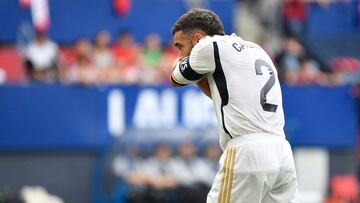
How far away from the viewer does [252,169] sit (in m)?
6.50

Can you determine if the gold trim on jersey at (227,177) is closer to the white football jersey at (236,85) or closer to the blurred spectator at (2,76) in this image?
the white football jersey at (236,85)

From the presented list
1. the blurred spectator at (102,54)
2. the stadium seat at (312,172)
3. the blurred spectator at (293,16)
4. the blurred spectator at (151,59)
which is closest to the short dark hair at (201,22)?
the blurred spectator at (102,54)

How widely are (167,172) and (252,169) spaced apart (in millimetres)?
7257

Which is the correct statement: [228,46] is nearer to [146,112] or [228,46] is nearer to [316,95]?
[146,112]

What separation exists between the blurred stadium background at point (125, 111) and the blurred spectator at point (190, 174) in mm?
16

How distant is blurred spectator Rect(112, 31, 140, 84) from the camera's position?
14.6 metres

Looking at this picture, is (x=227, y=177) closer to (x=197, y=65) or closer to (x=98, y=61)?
(x=197, y=65)

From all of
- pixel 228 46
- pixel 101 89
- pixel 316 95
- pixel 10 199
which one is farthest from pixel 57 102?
pixel 228 46

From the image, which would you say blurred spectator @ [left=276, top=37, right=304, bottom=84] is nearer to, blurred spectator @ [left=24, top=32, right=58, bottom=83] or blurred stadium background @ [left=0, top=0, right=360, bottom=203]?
blurred stadium background @ [left=0, top=0, right=360, bottom=203]

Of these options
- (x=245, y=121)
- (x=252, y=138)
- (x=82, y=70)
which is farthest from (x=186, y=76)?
(x=82, y=70)

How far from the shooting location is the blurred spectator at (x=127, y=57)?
14562 mm

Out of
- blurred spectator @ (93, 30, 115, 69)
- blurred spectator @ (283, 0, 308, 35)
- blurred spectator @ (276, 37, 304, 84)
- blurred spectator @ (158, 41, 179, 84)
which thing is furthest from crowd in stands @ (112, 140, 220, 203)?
blurred spectator @ (283, 0, 308, 35)

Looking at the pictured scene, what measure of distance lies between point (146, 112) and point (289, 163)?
801 centimetres

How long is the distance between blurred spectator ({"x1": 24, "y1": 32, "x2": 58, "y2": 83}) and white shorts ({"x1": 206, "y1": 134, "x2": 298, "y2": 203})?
7.82m
